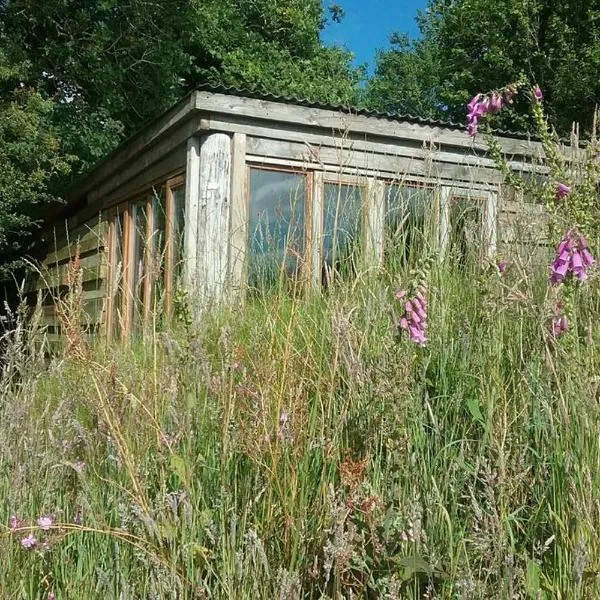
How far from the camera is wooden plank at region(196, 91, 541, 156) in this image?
18.6 feet

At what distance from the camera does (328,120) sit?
6172 mm

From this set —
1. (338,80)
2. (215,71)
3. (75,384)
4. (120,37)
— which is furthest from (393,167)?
(338,80)

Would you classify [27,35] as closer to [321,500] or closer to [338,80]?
[338,80]

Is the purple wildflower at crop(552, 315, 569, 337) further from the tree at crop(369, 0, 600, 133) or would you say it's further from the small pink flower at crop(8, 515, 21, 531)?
the tree at crop(369, 0, 600, 133)

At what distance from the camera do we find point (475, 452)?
6.07ft

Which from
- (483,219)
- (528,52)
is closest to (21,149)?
(483,219)

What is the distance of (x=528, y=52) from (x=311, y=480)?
1920 centimetres

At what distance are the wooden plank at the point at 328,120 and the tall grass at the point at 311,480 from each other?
12.3ft

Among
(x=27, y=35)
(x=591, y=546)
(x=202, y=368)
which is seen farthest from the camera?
(x=27, y=35)

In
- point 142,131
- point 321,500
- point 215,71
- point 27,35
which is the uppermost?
point 215,71

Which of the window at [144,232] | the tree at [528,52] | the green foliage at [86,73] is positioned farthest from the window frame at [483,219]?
the tree at [528,52]

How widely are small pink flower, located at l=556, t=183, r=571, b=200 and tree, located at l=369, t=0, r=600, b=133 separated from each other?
14.9 m

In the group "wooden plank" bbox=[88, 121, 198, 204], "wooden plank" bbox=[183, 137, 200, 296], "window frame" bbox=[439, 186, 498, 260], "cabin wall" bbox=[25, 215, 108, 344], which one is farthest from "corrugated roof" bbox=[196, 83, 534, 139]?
"window frame" bbox=[439, 186, 498, 260]

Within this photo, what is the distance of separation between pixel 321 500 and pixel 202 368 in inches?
17.0
